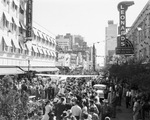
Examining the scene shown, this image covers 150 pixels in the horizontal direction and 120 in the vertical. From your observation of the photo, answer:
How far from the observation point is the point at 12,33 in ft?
102

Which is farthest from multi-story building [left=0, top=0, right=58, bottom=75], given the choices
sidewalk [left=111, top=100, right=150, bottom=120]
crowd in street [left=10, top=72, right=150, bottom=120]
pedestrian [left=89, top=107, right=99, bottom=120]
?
Result: pedestrian [left=89, top=107, right=99, bottom=120]

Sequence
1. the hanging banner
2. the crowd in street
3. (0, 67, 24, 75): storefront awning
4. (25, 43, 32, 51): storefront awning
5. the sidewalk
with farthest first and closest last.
Answer: 1. (25, 43, 32, 51): storefront awning
2. the hanging banner
3. (0, 67, 24, 75): storefront awning
4. the sidewalk
5. the crowd in street

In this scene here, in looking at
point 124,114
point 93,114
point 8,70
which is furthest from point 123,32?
point 93,114

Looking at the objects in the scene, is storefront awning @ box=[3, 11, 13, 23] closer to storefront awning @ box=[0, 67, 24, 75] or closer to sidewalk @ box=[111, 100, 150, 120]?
storefront awning @ box=[0, 67, 24, 75]

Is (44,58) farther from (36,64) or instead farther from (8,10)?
(8,10)

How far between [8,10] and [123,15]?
53.3ft

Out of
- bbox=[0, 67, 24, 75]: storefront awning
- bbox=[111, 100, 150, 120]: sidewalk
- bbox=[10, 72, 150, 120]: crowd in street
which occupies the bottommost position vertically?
bbox=[111, 100, 150, 120]: sidewalk

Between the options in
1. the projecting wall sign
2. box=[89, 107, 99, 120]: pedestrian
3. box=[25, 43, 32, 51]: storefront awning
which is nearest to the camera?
box=[89, 107, 99, 120]: pedestrian

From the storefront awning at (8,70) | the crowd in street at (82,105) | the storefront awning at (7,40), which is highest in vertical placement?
the storefront awning at (7,40)

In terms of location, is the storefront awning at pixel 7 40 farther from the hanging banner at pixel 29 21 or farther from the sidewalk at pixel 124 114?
the sidewalk at pixel 124 114

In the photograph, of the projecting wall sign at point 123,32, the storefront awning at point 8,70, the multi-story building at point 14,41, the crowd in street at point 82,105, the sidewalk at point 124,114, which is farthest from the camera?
the projecting wall sign at point 123,32

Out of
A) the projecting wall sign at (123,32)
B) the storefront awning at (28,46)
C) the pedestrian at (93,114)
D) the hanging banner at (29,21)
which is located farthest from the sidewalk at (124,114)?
the storefront awning at (28,46)

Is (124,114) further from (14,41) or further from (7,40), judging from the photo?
(14,41)

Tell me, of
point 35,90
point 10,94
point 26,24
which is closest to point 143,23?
point 26,24
